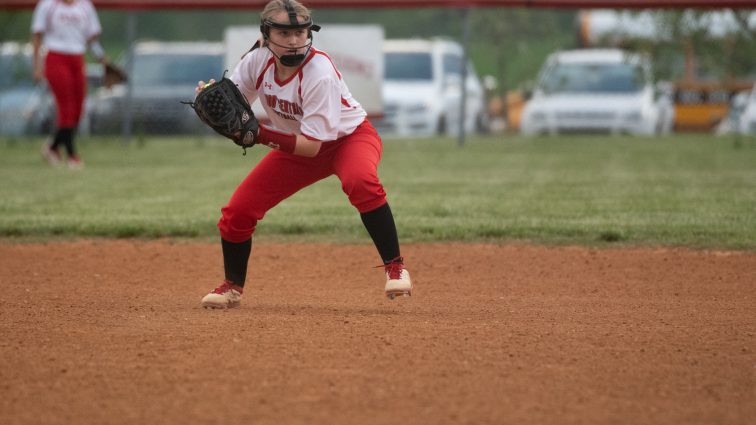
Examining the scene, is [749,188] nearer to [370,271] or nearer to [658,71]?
[370,271]

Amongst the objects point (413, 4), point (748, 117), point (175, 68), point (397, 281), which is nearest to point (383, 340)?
point (397, 281)

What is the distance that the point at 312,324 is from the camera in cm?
528

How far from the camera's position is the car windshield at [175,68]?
60.4 ft

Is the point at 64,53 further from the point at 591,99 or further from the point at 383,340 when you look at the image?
the point at 591,99

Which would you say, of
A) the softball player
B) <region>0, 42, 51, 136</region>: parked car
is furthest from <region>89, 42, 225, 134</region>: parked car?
the softball player

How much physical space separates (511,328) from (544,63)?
1506cm

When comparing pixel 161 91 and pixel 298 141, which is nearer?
pixel 298 141

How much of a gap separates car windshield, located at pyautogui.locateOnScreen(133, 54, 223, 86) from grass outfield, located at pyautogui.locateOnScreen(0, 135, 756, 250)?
3.28m

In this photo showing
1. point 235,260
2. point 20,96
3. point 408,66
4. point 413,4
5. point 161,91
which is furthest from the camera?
point 408,66

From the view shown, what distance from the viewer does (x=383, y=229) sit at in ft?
18.6

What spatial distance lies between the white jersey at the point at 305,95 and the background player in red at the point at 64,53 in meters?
7.14

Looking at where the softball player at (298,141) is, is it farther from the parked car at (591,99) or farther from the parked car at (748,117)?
the parked car at (748,117)

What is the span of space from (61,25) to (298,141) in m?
7.72

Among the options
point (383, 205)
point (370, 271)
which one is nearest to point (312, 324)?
point (383, 205)
